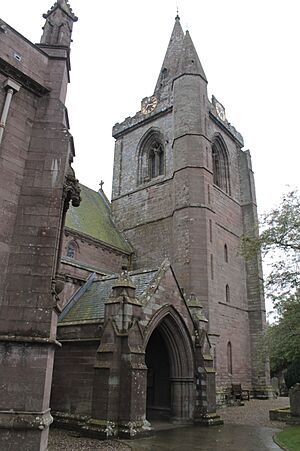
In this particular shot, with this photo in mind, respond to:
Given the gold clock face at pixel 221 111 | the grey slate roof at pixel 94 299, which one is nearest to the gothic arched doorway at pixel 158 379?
the grey slate roof at pixel 94 299

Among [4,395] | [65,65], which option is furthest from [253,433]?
[65,65]

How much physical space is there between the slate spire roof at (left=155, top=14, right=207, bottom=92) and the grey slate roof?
19.5 meters

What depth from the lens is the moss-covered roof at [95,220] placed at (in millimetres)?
25031

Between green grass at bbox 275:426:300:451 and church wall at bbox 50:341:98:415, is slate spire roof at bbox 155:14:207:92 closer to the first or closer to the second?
church wall at bbox 50:341:98:415

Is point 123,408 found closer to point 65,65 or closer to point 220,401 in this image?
point 65,65

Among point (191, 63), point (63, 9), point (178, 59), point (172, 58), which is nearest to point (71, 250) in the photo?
point (63, 9)

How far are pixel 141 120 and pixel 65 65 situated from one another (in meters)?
24.1

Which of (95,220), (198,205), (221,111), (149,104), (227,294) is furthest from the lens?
(149,104)

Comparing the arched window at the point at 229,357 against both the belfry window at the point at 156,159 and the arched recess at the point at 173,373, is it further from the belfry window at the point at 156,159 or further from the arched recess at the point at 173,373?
the belfry window at the point at 156,159

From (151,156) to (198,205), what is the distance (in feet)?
33.3

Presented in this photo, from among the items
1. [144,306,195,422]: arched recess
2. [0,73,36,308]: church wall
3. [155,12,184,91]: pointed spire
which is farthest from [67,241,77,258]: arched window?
[155,12,184,91]: pointed spire

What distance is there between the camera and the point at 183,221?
78.8ft

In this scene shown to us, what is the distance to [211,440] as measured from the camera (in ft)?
35.3

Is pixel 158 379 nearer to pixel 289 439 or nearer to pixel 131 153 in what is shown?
pixel 289 439
